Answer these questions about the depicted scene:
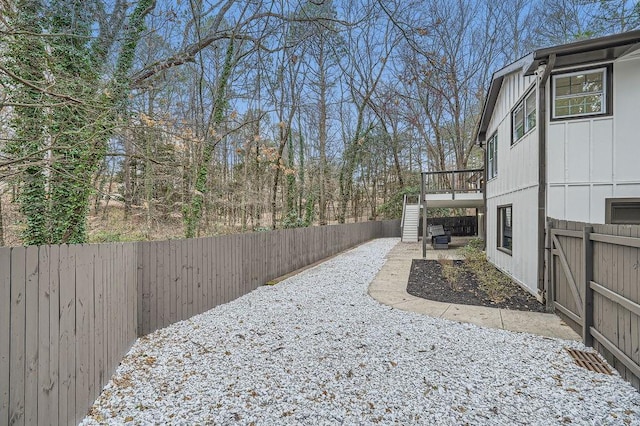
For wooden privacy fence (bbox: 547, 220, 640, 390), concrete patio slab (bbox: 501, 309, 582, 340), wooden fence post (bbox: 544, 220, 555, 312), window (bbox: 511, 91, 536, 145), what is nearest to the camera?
wooden privacy fence (bbox: 547, 220, 640, 390)

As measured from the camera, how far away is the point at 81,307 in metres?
2.53

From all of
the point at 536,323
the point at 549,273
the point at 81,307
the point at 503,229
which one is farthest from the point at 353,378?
the point at 503,229

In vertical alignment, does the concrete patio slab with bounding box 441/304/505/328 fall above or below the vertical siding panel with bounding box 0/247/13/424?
below

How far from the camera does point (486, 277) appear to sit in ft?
23.1

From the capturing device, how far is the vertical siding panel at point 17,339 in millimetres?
1777

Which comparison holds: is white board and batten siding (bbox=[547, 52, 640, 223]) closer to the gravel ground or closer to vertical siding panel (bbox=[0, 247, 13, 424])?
the gravel ground

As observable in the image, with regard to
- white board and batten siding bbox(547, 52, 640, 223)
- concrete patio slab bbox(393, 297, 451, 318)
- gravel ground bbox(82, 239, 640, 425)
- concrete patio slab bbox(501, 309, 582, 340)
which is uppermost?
white board and batten siding bbox(547, 52, 640, 223)

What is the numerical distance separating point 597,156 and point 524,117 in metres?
1.79

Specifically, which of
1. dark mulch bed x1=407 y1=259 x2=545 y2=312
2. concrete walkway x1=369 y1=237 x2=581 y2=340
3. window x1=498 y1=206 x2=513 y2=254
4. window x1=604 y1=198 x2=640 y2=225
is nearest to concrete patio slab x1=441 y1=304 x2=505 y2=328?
concrete walkway x1=369 y1=237 x2=581 y2=340

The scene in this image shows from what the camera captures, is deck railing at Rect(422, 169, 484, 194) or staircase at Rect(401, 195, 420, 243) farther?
staircase at Rect(401, 195, 420, 243)

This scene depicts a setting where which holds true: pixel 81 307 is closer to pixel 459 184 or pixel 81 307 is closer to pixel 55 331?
pixel 55 331

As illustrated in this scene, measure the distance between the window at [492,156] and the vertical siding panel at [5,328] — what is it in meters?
9.87

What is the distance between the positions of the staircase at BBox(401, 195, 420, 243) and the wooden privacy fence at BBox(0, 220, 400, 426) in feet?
41.9

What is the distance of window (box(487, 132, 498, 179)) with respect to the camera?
922 cm
